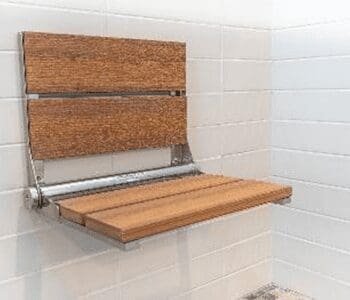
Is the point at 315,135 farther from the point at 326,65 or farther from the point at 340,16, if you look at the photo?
the point at 340,16

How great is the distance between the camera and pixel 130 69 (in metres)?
1.00

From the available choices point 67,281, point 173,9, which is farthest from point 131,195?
point 173,9

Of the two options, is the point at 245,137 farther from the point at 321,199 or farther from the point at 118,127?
the point at 118,127

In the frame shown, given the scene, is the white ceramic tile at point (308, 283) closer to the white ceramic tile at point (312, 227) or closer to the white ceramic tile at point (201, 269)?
the white ceramic tile at point (312, 227)

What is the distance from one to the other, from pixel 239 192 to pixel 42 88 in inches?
16.8

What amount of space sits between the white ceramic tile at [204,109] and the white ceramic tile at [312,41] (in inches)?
10.3

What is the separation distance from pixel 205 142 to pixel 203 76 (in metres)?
0.17

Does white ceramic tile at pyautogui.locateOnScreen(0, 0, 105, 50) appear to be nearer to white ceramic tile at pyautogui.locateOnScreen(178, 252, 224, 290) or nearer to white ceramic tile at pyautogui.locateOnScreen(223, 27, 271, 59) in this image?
white ceramic tile at pyautogui.locateOnScreen(223, 27, 271, 59)

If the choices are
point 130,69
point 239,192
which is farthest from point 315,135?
point 130,69

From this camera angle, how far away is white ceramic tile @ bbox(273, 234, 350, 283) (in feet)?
4.16

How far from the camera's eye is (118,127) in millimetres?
992

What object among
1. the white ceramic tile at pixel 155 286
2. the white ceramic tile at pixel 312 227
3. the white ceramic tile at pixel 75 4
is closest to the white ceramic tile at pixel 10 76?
the white ceramic tile at pixel 75 4

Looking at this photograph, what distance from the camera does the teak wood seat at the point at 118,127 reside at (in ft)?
2.65

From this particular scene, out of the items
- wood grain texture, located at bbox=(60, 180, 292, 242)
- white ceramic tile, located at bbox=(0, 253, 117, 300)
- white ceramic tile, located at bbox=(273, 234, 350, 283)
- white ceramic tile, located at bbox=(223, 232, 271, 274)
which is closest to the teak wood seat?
wood grain texture, located at bbox=(60, 180, 292, 242)
